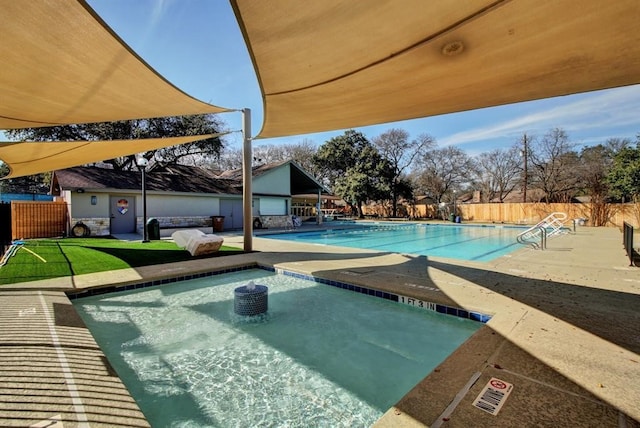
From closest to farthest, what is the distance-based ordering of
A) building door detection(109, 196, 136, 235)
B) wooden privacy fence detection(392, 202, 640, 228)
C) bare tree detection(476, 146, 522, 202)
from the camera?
building door detection(109, 196, 136, 235) → wooden privacy fence detection(392, 202, 640, 228) → bare tree detection(476, 146, 522, 202)

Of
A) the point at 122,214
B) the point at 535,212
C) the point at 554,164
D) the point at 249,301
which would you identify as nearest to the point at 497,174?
the point at 554,164

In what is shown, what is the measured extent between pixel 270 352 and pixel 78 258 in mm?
6589

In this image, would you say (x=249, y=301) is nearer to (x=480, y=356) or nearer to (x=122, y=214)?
(x=480, y=356)

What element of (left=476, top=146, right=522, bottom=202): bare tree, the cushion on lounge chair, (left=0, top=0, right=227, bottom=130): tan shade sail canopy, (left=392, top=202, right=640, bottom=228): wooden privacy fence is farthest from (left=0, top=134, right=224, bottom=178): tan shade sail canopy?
(left=476, top=146, right=522, bottom=202): bare tree

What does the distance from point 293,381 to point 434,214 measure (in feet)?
94.5

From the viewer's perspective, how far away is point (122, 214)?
1448 cm

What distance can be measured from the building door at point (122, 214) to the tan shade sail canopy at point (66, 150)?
5235 millimetres

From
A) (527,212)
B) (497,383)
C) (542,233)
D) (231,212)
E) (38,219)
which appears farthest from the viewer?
(527,212)

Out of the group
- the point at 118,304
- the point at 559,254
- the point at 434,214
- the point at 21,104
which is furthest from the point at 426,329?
the point at 434,214

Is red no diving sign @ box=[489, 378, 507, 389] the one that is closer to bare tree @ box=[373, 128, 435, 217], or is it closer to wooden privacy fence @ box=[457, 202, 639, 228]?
wooden privacy fence @ box=[457, 202, 639, 228]

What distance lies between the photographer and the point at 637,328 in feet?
10.8

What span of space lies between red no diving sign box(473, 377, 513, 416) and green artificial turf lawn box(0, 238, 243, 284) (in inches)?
274

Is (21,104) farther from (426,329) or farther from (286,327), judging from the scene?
(426,329)

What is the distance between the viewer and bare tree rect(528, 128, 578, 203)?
28984mm
